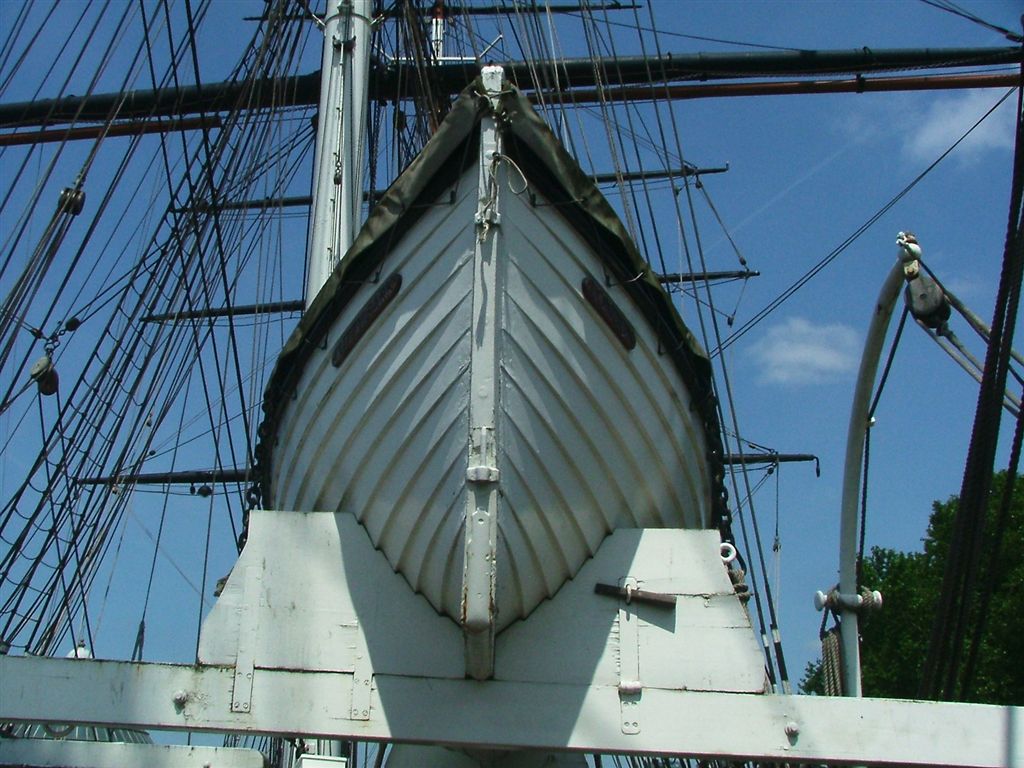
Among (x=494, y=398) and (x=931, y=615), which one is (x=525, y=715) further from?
(x=931, y=615)

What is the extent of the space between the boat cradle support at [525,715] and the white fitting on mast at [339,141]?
4.74 m

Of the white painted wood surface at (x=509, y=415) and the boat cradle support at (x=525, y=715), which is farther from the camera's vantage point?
the boat cradle support at (x=525, y=715)

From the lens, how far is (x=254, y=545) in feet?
18.1

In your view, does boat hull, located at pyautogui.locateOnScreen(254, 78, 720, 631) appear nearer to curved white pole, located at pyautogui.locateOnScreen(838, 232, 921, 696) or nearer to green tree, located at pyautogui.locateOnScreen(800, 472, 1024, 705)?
curved white pole, located at pyautogui.locateOnScreen(838, 232, 921, 696)

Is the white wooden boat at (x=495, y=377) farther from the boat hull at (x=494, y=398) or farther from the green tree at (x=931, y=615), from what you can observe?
the green tree at (x=931, y=615)

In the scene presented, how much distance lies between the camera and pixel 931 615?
23.4 metres

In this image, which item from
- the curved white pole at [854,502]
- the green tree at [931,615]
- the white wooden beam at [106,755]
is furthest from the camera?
the green tree at [931,615]

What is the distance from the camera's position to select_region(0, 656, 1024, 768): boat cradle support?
505 centimetres

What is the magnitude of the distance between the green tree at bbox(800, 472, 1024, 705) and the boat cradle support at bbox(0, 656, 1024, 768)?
13259 mm

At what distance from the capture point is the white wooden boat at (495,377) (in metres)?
4.91

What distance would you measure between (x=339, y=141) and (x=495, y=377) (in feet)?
21.3

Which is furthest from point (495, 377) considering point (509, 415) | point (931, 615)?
point (931, 615)

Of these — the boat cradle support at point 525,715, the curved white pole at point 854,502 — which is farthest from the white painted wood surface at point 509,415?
the curved white pole at point 854,502

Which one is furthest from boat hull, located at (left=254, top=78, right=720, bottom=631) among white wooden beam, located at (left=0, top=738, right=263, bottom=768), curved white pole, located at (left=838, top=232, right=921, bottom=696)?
white wooden beam, located at (left=0, top=738, right=263, bottom=768)
